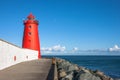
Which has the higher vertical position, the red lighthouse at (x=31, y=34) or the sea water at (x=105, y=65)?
the red lighthouse at (x=31, y=34)

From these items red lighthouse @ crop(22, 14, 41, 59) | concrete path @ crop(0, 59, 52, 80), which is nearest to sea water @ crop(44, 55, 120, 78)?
red lighthouse @ crop(22, 14, 41, 59)

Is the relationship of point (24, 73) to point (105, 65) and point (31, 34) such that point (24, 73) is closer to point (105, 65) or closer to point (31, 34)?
point (31, 34)

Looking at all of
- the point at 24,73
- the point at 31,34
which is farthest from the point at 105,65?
the point at 24,73

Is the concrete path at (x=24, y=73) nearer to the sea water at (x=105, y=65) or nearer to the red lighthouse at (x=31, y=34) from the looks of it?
the sea water at (x=105, y=65)

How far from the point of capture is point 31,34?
28.3 metres

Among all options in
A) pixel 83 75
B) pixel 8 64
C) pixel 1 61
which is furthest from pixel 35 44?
pixel 83 75

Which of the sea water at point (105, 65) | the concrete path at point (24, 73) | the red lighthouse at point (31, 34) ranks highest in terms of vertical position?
the red lighthouse at point (31, 34)

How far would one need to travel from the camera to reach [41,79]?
28.0ft

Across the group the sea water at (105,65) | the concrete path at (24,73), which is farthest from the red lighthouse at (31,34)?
the concrete path at (24,73)

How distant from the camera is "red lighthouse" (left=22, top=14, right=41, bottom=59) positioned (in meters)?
28.2

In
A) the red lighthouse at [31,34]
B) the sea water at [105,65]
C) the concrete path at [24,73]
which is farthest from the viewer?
the sea water at [105,65]

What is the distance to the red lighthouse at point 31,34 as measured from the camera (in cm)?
2820

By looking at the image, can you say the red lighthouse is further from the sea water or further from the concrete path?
the concrete path

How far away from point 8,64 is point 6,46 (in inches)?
63.3
